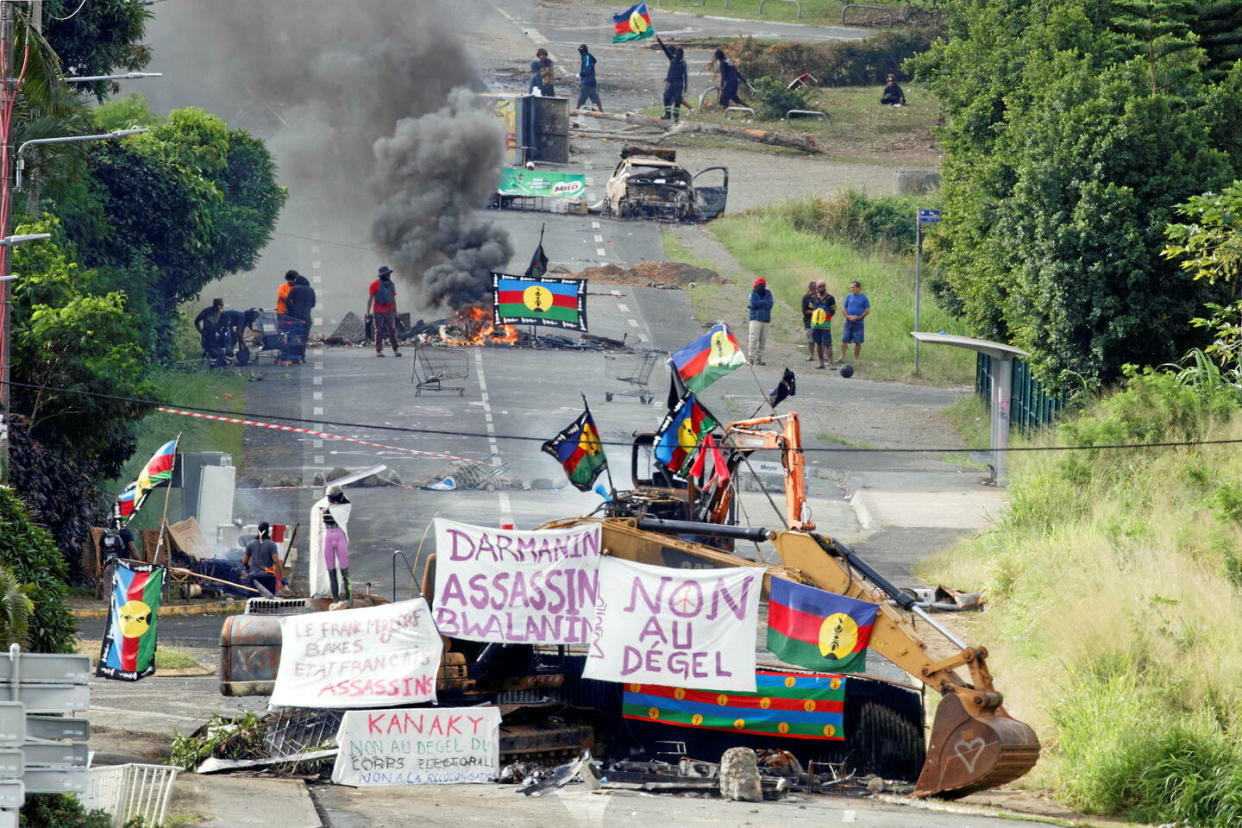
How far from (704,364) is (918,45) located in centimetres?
4736

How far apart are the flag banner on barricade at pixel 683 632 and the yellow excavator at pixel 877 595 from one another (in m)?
0.60

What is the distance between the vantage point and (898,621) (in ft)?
57.7

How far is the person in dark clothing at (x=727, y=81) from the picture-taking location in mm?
60906

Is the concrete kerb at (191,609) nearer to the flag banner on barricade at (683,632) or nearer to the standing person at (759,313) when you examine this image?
the flag banner on barricade at (683,632)

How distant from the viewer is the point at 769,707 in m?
18.7

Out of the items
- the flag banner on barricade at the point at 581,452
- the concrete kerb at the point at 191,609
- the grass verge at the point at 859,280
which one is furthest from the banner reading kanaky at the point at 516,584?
the grass verge at the point at 859,280

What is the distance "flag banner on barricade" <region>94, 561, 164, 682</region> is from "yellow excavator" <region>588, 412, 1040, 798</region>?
15.3 feet

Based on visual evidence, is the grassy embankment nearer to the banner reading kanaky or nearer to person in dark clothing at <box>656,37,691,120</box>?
the banner reading kanaky

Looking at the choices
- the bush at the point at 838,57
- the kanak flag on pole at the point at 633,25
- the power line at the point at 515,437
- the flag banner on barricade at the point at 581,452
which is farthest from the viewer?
the kanak flag on pole at the point at 633,25

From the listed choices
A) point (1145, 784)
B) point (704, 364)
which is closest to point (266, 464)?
point (704, 364)

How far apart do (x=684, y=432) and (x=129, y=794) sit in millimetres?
8849

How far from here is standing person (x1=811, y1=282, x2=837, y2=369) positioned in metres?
37.2

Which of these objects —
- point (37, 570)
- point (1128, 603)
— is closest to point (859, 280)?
point (1128, 603)

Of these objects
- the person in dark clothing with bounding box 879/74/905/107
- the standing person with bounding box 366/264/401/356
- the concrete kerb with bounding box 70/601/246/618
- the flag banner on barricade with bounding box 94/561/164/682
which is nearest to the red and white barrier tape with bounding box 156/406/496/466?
the standing person with bounding box 366/264/401/356
